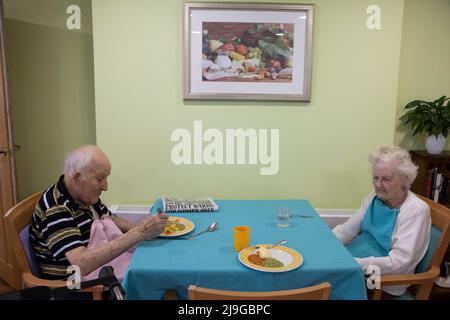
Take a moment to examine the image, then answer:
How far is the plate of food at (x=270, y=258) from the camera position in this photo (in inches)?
55.5

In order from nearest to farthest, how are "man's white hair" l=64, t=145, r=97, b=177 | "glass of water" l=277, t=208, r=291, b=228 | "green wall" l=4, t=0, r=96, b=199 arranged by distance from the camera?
"man's white hair" l=64, t=145, r=97, b=177 → "glass of water" l=277, t=208, r=291, b=228 → "green wall" l=4, t=0, r=96, b=199

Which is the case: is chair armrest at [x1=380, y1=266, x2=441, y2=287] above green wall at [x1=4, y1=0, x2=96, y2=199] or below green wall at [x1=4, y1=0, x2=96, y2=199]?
below

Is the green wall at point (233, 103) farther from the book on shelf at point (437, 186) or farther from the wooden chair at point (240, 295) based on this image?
the wooden chair at point (240, 295)

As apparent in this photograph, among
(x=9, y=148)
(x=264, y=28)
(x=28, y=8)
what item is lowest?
(x=9, y=148)

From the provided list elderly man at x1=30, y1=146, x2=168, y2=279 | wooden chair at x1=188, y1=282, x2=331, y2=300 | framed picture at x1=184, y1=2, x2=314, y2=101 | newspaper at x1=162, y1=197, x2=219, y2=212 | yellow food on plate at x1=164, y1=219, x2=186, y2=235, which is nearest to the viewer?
wooden chair at x1=188, y1=282, x2=331, y2=300

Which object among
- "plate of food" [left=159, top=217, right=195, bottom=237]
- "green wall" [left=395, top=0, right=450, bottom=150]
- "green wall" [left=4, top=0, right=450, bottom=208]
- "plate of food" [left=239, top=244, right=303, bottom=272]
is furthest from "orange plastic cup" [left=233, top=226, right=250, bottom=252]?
"green wall" [left=395, top=0, right=450, bottom=150]

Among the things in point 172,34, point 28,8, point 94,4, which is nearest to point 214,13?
point 172,34

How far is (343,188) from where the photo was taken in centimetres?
271

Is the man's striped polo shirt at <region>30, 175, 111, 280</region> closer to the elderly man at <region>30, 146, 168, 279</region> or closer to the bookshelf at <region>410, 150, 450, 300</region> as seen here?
the elderly man at <region>30, 146, 168, 279</region>

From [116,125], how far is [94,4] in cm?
78

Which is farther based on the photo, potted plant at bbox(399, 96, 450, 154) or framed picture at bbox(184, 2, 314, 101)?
potted plant at bbox(399, 96, 450, 154)

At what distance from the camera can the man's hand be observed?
1603 mm

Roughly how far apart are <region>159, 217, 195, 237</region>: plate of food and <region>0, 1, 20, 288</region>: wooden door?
1.35 meters

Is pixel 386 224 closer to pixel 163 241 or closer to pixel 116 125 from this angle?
pixel 163 241
